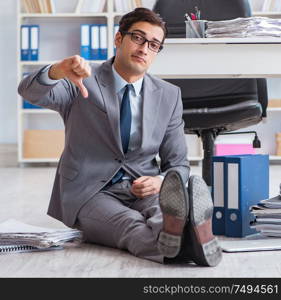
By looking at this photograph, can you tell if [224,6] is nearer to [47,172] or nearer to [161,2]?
[161,2]

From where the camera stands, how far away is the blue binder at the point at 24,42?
5.62m

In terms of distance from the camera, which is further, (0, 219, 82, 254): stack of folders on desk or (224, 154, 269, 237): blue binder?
(224, 154, 269, 237): blue binder

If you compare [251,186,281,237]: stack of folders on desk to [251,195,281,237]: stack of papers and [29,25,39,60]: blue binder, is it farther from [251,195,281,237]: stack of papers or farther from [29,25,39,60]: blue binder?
[29,25,39,60]: blue binder

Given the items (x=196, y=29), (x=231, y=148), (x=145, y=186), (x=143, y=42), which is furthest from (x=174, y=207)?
(x=231, y=148)

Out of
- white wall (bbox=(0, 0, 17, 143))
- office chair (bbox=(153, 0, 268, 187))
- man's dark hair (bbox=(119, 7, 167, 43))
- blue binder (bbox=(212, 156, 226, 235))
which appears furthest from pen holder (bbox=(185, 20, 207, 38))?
white wall (bbox=(0, 0, 17, 143))

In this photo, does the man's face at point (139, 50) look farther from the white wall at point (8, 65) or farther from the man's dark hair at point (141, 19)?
the white wall at point (8, 65)

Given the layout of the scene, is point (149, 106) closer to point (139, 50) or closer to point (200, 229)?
point (139, 50)

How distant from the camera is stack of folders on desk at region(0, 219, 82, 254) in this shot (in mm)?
2033

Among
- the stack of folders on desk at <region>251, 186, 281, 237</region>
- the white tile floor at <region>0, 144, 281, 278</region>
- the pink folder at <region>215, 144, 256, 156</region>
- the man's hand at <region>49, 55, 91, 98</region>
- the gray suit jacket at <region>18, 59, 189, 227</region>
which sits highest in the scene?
the man's hand at <region>49, 55, 91, 98</region>

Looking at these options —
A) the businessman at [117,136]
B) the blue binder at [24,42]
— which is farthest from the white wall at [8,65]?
the businessman at [117,136]

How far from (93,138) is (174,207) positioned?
0.55 metres

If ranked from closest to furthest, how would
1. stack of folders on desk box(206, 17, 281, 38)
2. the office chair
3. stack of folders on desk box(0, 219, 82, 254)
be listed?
stack of folders on desk box(0, 219, 82, 254) < stack of folders on desk box(206, 17, 281, 38) < the office chair

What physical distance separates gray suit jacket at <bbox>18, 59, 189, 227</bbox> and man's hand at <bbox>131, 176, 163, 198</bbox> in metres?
0.06

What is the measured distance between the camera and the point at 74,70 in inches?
74.6
